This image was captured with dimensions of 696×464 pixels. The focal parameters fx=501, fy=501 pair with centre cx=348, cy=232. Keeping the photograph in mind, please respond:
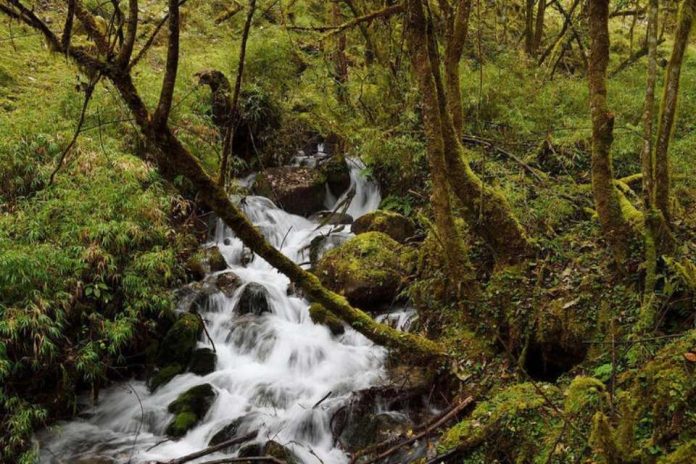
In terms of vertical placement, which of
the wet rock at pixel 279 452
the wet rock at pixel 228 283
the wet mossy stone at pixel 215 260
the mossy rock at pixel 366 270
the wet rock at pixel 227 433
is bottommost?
the wet rock at pixel 227 433

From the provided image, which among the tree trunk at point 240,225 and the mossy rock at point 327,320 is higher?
the tree trunk at point 240,225

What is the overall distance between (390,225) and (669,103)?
4.99 m

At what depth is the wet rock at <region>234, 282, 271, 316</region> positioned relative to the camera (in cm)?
765

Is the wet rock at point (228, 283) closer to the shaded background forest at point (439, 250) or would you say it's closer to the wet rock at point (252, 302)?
the wet rock at point (252, 302)

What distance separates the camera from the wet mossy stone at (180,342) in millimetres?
6602

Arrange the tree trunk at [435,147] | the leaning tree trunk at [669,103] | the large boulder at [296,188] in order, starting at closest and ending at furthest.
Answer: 1. the leaning tree trunk at [669,103]
2. the tree trunk at [435,147]
3. the large boulder at [296,188]

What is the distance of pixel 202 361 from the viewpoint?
261 inches

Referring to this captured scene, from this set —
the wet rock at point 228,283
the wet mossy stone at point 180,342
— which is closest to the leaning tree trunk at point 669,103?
the wet mossy stone at point 180,342

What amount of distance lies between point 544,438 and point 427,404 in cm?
183

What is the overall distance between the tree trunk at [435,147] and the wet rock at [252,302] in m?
3.45

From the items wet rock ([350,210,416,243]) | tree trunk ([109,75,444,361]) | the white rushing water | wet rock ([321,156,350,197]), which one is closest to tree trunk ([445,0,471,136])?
tree trunk ([109,75,444,361])

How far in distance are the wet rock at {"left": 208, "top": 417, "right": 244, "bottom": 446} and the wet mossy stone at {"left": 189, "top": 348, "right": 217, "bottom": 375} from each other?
1122mm

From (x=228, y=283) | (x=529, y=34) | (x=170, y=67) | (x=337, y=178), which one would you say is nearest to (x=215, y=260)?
(x=228, y=283)

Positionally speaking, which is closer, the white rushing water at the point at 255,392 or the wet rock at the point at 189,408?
the white rushing water at the point at 255,392
